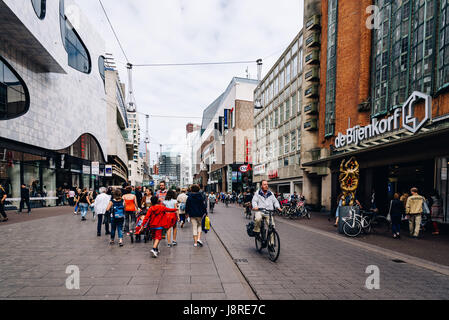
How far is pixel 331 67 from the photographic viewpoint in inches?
763

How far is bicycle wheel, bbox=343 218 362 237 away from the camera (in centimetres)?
978

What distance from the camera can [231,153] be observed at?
166 feet

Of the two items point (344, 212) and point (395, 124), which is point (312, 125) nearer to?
point (395, 124)

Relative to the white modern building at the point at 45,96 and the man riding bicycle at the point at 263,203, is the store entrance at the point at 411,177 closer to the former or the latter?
the man riding bicycle at the point at 263,203

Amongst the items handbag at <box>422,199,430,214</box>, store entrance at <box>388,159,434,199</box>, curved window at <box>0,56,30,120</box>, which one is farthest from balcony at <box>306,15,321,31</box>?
curved window at <box>0,56,30,120</box>

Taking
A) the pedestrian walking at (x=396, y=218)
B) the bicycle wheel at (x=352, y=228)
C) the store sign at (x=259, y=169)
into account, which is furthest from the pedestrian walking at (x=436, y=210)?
the store sign at (x=259, y=169)

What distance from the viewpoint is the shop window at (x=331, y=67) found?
747 inches

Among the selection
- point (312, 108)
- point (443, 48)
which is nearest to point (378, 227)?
point (443, 48)

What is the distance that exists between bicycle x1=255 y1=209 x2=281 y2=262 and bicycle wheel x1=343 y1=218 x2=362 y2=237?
433 centimetres

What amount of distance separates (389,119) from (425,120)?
240cm

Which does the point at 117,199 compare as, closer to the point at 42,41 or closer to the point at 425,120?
the point at 425,120

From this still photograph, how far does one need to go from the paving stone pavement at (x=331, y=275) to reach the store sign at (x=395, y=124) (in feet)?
21.5

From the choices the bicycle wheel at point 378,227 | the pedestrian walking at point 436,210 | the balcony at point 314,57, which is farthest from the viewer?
the balcony at point 314,57

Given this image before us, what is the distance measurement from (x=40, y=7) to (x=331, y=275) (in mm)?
24792
